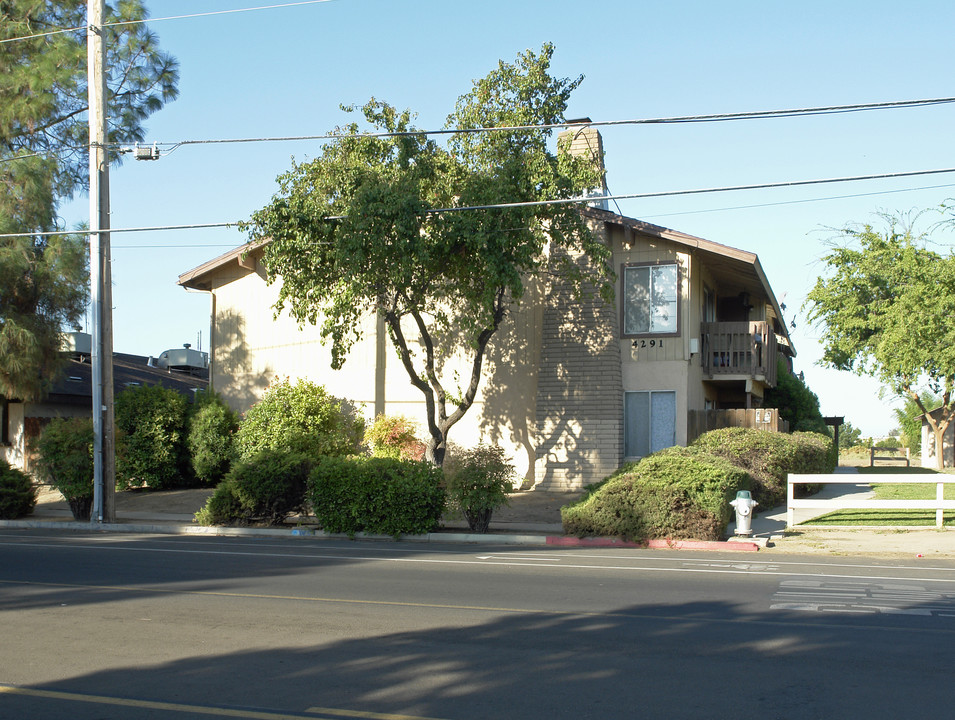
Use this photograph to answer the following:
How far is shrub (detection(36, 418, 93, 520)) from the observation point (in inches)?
825

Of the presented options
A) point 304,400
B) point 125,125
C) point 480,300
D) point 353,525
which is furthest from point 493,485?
point 125,125

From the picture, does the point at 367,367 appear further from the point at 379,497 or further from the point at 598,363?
the point at 379,497

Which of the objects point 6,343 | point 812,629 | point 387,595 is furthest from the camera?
point 6,343

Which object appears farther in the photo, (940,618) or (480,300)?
(480,300)

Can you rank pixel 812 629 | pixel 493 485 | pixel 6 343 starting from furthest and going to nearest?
pixel 6 343
pixel 493 485
pixel 812 629

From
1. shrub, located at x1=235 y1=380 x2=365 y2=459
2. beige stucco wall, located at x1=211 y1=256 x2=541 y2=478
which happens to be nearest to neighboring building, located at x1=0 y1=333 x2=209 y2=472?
beige stucco wall, located at x1=211 y1=256 x2=541 y2=478

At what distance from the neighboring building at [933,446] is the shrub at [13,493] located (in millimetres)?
42687

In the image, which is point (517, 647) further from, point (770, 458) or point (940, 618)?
point (770, 458)

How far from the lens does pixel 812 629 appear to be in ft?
27.6

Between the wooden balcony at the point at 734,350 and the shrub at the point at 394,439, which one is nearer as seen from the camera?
the shrub at the point at 394,439

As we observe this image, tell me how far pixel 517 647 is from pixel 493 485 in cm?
983

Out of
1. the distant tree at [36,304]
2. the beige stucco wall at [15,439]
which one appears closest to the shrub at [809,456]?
the distant tree at [36,304]

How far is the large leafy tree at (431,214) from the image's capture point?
1920 centimetres

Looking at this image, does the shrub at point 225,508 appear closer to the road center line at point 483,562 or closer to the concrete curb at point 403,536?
the concrete curb at point 403,536
